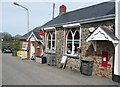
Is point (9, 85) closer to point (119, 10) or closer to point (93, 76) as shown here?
point (93, 76)

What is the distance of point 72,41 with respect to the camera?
16.6m

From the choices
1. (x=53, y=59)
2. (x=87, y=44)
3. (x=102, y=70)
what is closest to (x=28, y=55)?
(x=53, y=59)

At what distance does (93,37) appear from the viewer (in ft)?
42.1

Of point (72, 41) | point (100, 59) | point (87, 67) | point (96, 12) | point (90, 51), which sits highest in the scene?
point (96, 12)

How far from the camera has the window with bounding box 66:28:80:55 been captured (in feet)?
52.7

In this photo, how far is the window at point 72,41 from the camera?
Result: 16062 millimetres

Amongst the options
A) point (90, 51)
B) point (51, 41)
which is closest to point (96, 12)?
point (90, 51)

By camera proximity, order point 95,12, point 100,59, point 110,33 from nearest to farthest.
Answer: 1. point 110,33
2. point 100,59
3. point 95,12

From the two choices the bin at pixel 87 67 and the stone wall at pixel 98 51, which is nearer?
the stone wall at pixel 98 51

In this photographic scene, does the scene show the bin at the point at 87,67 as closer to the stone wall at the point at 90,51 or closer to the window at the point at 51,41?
the stone wall at the point at 90,51

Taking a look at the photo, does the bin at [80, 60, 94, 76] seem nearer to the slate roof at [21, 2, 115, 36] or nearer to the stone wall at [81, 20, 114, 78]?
the stone wall at [81, 20, 114, 78]

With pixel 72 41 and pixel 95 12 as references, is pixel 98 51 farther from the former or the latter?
pixel 95 12

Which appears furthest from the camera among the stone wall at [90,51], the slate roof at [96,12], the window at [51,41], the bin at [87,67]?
the window at [51,41]

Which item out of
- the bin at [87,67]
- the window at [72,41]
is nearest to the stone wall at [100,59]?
the bin at [87,67]
